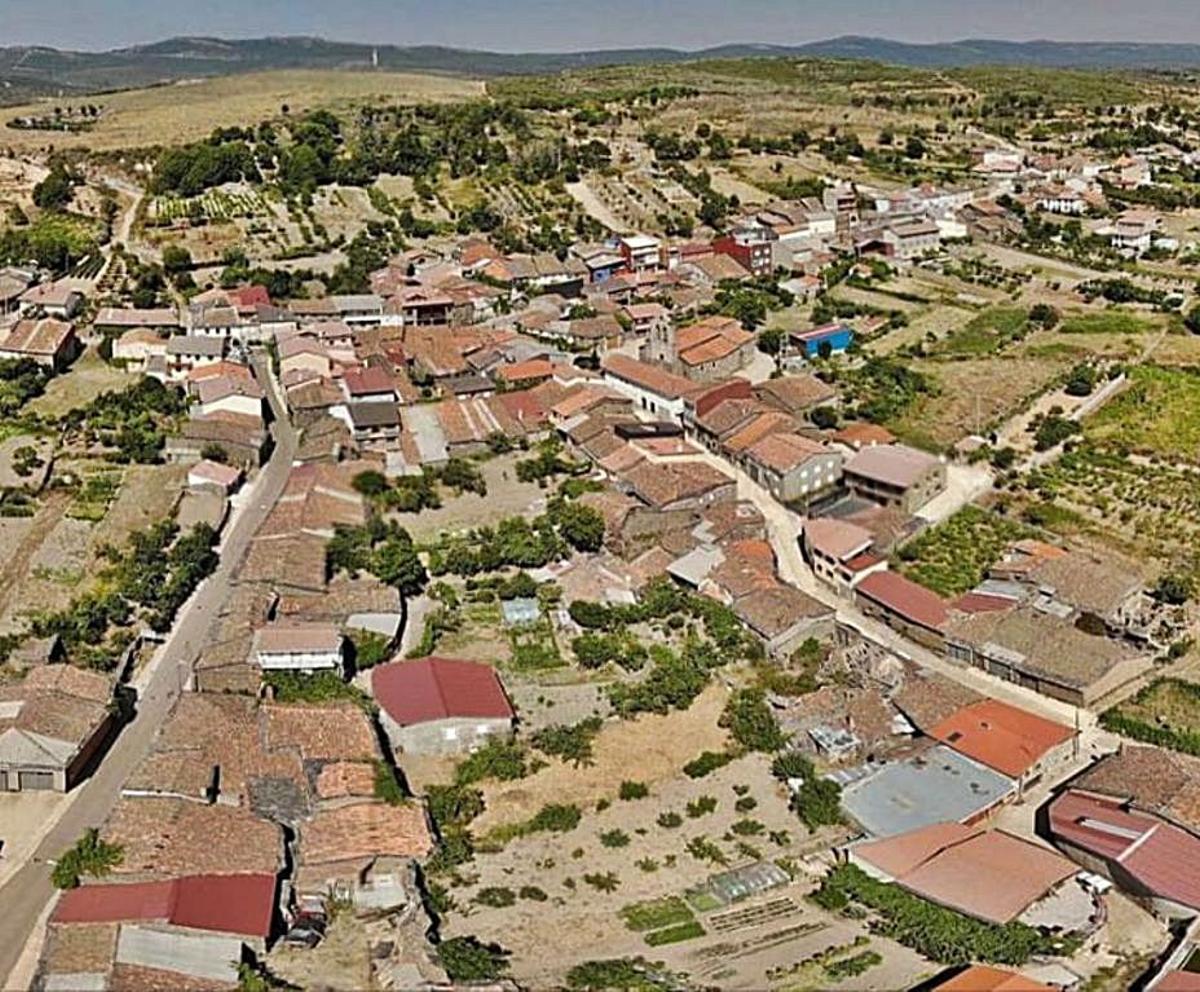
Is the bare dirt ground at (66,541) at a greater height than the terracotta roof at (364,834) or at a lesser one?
greater

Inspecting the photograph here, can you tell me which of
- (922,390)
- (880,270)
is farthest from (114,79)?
(922,390)

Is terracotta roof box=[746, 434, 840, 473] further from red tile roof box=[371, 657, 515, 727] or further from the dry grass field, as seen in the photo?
the dry grass field

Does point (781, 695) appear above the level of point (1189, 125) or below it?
below

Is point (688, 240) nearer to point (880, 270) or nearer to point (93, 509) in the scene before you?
point (880, 270)

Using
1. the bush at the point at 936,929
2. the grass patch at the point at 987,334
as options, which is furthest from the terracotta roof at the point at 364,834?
the grass patch at the point at 987,334

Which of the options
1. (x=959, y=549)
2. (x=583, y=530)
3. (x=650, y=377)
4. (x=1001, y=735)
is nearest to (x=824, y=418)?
(x=650, y=377)

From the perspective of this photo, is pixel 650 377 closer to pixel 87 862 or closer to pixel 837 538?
pixel 837 538

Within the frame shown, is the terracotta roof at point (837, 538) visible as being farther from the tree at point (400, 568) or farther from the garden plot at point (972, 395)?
the tree at point (400, 568)
